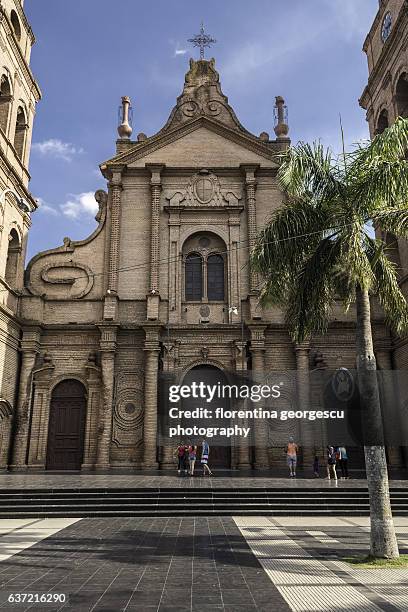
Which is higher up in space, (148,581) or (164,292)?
(164,292)

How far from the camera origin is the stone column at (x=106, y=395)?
69.7 ft

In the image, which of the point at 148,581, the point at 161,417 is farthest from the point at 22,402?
the point at 148,581

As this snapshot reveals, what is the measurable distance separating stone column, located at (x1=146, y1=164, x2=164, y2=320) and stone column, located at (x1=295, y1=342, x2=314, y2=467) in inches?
263

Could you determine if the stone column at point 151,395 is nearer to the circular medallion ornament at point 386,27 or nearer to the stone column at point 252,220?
the stone column at point 252,220

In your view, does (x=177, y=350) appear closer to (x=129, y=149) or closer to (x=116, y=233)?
(x=116, y=233)

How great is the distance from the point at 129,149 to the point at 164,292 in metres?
7.92

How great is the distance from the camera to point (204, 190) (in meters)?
25.5

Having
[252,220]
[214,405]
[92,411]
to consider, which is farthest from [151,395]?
[252,220]

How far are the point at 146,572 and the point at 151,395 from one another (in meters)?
14.3

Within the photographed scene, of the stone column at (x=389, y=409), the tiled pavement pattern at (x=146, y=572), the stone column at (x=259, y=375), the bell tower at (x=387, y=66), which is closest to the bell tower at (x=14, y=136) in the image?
the stone column at (x=259, y=375)

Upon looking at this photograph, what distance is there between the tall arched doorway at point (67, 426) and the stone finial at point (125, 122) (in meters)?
13.2

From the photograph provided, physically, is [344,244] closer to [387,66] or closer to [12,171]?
[12,171]

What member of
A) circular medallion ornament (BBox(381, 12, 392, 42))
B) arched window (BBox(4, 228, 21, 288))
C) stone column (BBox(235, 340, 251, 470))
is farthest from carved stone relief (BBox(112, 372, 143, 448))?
circular medallion ornament (BBox(381, 12, 392, 42))

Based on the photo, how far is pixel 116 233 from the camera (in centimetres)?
2453
